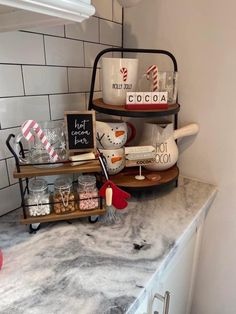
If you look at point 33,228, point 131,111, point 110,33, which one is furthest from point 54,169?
point 110,33

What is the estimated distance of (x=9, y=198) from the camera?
78 centimetres

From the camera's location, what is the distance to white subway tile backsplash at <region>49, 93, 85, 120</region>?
0.86 meters

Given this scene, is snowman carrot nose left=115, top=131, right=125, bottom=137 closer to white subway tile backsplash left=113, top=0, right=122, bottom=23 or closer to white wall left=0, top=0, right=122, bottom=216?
white wall left=0, top=0, right=122, bottom=216

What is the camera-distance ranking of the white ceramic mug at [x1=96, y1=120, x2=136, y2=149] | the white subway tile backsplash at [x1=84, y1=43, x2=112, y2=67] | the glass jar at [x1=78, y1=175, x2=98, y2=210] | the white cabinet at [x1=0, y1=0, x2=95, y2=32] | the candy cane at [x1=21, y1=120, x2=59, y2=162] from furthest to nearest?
the white subway tile backsplash at [x1=84, y1=43, x2=112, y2=67] → the white ceramic mug at [x1=96, y1=120, x2=136, y2=149] → the glass jar at [x1=78, y1=175, x2=98, y2=210] → the candy cane at [x1=21, y1=120, x2=59, y2=162] → the white cabinet at [x1=0, y1=0, x2=95, y2=32]

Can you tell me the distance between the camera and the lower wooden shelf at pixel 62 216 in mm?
669

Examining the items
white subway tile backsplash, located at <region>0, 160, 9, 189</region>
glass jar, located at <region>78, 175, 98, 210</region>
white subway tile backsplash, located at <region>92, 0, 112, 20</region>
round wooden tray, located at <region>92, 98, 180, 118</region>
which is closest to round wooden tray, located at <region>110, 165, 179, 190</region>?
glass jar, located at <region>78, 175, 98, 210</region>

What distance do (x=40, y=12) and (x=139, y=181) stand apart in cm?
58

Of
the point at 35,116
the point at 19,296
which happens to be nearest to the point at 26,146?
the point at 35,116

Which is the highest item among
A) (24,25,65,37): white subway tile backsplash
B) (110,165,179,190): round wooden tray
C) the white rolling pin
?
(24,25,65,37): white subway tile backsplash

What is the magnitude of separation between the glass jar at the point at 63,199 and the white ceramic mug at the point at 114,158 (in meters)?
0.17

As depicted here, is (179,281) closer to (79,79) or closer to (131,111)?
(131,111)

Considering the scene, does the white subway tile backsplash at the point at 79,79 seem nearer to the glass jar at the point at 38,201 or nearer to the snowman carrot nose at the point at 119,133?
the snowman carrot nose at the point at 119,133

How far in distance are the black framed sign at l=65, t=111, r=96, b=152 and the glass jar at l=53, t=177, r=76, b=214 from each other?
4.3 inches

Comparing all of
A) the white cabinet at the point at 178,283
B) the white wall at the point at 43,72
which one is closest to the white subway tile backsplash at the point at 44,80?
the white wall at the point at 43,72
